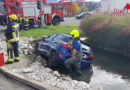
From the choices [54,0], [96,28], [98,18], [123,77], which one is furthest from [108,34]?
[54,0]

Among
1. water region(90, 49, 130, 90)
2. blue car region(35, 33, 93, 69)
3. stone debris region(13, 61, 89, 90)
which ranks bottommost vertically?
water region(90, 49, 130, 90)

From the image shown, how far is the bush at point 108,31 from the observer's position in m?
11.0

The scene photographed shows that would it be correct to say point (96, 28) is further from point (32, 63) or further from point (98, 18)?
point (32, 63)

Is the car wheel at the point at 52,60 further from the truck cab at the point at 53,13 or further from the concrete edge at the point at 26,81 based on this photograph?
the truck cab at the point at 53,13

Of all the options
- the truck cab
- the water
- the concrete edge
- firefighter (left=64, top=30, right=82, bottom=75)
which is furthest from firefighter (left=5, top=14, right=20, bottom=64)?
the truck cab

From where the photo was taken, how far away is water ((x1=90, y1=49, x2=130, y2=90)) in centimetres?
707

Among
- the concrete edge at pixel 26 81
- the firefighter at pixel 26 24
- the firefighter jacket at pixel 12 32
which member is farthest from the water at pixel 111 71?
the firefighter at pixel 26 24

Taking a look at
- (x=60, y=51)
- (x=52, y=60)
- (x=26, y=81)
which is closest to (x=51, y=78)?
(x=26, y=81)

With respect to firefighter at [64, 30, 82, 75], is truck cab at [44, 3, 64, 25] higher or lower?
higher

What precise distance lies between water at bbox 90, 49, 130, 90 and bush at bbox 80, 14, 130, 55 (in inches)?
31.8

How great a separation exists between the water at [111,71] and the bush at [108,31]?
81cm

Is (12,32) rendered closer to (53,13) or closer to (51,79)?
(51,79)

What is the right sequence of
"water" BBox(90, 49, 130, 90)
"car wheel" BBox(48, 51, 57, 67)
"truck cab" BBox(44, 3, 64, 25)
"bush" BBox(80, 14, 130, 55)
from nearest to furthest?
1. "water" BBox(90, 49, 130, 90)
2. "car wheel" BBox(48, 51, 57, 67)
3. "bush" BBox(80, 14, 130, 55)
4. "truck cab" BBox(44, 3, 64, 25)

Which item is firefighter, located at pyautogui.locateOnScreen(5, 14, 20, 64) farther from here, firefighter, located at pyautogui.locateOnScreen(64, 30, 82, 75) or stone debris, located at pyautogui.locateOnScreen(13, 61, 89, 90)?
firefighter, located at pyautogui.locateOnScreen(64, 30, 82, 75)
